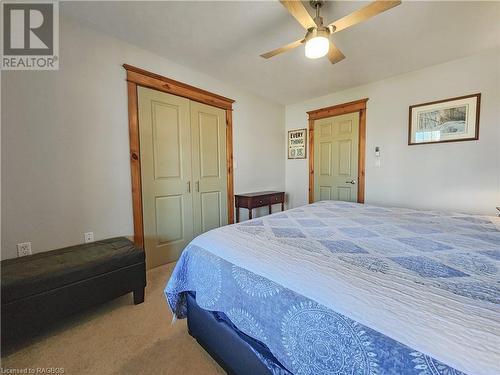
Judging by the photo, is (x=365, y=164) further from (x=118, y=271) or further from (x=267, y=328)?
(x=118, y=271)

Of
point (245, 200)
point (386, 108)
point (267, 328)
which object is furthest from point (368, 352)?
point (386, 108)

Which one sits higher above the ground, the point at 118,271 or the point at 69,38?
the point at 69,38

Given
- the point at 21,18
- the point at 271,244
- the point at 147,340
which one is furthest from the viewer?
the point at 21,18

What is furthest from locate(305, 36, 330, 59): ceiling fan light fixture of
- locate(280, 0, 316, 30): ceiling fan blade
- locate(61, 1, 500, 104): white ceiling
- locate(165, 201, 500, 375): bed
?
locate(165, 201, 500, 375): bed

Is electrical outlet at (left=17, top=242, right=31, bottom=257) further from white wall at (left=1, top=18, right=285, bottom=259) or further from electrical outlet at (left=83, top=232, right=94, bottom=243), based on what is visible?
electrical outlet at (left=83, top=232, right=94, bottom=243)

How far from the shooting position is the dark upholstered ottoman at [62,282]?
131 cm

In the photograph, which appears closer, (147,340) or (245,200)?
(147,340)

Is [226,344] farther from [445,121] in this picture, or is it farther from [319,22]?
[445,121]

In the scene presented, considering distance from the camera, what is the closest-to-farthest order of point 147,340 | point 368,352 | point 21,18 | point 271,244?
point 368,352, point 271,244, point 147,340, point 21,18

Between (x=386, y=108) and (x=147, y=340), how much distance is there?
382 centimetres

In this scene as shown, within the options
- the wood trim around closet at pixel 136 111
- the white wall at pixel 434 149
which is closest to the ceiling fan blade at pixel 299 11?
the wood trim around closet at pixel 136 111

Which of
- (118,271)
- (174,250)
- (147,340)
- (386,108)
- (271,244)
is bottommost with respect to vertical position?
(147,340)

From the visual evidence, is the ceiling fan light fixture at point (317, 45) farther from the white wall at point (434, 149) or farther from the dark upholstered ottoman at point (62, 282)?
the dark upholstered ottoman at point (62, 282)

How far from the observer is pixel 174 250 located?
2701mm
